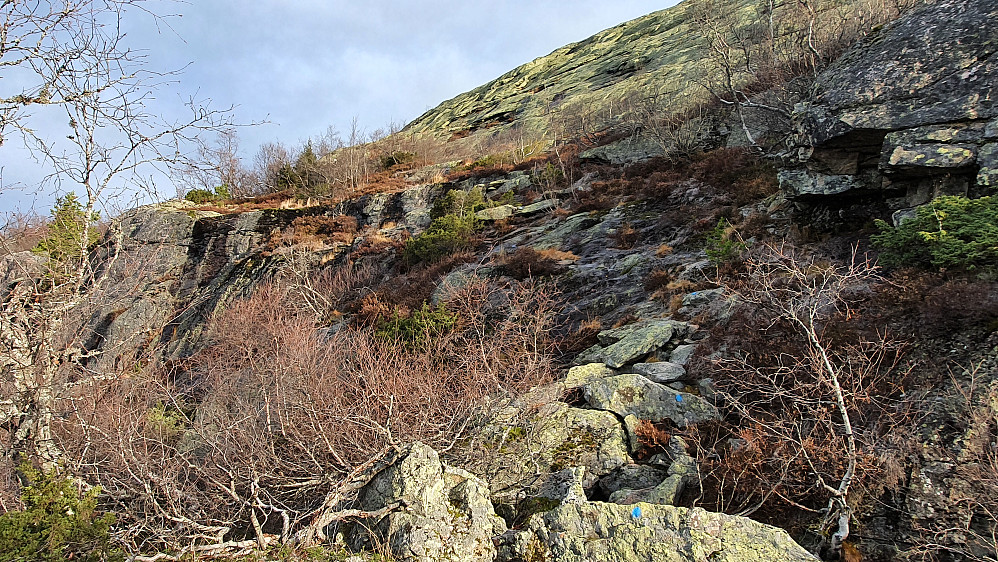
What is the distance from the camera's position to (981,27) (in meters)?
6.19

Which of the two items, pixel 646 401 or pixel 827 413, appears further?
pixel 646 401

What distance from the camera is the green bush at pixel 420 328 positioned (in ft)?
29.0

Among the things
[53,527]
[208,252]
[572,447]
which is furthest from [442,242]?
[53,527]

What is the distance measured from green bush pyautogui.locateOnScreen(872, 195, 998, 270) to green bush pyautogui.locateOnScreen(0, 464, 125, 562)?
7.39 m

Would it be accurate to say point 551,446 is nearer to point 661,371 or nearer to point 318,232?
point 661,371

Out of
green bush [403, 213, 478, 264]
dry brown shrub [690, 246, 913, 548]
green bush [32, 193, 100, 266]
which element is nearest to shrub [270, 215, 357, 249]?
green bush [403, 213, 478, 264]

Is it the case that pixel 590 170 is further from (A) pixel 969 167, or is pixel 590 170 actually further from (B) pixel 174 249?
(B) pixel 174 249

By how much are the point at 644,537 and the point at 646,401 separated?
8.06 feet

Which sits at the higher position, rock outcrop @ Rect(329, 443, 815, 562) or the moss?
rock outcrop @ Rect(329, 443, 815, 562)

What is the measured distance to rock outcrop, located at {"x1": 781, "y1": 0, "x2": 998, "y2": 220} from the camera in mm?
5844

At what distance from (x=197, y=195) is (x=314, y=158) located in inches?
257

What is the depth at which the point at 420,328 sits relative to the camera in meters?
9.04

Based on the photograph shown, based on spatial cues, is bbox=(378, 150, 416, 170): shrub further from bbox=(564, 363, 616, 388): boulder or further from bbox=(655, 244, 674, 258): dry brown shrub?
bbox=(564, 363, 616, 388): boulder

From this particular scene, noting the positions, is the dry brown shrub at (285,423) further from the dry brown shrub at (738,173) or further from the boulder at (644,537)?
the dry brown shrub at (738,173)
